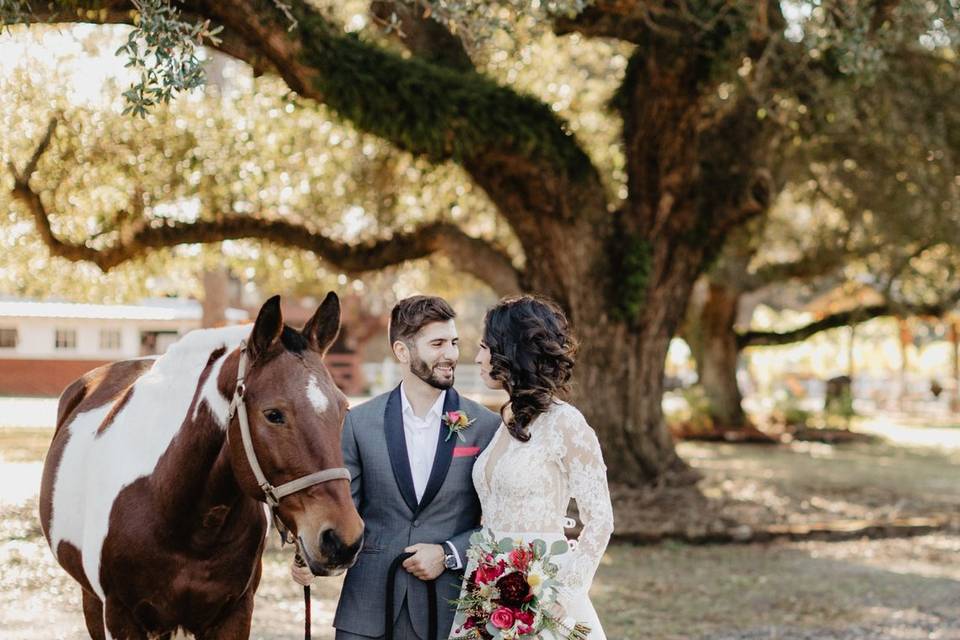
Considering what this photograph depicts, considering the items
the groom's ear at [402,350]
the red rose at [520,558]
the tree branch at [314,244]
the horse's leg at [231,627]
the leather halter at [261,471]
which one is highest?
the tree branch at [314,244]

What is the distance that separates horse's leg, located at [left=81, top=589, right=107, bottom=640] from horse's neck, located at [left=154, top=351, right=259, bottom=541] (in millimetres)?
1309

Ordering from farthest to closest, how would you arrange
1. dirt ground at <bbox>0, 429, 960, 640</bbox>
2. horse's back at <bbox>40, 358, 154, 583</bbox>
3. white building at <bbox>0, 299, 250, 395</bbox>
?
white building at <bbox>0, 299, 250, 395</bbox>
dirt ground at <bbox>0, 429, 960, 640</bbox>
horse's back at <bbox>40, 358, 154, 583</bbox>

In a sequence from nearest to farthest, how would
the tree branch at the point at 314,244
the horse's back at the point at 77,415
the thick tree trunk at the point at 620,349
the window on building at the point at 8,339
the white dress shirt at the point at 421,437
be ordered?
the white dress shirt at the point at 421,437 < the horse's back at the point at 77,415 < the thick tree trunk at the point at 620,349 < the tree branch at the point at 314,244 < the window on building at the point at 8,339

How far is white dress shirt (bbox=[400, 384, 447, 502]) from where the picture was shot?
11.4 ft

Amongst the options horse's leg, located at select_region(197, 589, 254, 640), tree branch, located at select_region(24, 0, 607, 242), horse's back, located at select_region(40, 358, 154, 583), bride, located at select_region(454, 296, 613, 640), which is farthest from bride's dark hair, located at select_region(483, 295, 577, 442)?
tree branch, located at select_region(24, 0, 607, 242)

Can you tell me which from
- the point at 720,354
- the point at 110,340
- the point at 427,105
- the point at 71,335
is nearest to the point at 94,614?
the point at 427,105

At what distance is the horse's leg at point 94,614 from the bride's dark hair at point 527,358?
261 cm

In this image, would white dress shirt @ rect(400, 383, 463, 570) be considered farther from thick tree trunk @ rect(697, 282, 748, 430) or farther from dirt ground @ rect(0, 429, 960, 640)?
thick tree trunk @ rect(697, 282, 748, 430)

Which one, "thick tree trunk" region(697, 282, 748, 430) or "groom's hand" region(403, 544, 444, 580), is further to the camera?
"thick tree trunk" region(697, 282, 748, 430)

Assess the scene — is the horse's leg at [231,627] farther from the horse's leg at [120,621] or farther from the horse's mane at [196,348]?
the horse's mane at [196,348]

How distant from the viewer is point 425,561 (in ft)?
10.7

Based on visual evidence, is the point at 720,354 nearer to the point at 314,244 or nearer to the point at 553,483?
the point at 314,244

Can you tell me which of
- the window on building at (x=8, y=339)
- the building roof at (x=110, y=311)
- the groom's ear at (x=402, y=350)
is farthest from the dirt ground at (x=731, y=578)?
the window on building at (x=8, y=339)

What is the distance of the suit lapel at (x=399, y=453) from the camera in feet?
11.2
